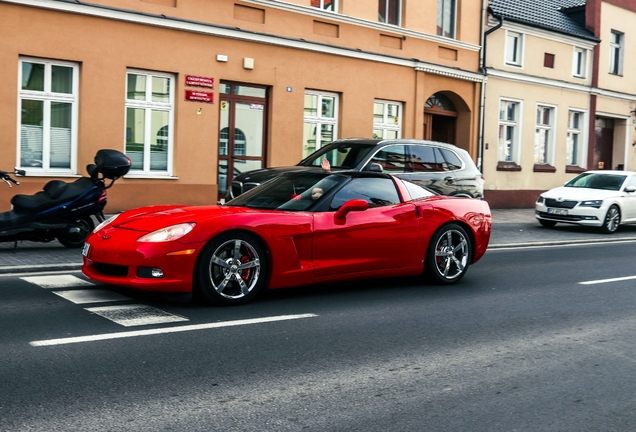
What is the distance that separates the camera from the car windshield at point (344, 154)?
568 inches

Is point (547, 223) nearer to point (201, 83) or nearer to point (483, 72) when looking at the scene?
point (483, 72)

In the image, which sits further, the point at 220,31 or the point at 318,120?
the point at 318,120

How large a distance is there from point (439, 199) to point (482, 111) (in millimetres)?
16263

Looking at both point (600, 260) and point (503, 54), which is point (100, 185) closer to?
point (600, 260)

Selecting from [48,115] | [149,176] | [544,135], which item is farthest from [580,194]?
[48,115]

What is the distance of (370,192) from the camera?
8805mm

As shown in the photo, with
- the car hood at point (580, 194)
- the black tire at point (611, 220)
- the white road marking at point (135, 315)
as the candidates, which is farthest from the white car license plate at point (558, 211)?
the white road marking at point (135, 315)

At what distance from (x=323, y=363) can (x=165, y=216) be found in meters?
2.65

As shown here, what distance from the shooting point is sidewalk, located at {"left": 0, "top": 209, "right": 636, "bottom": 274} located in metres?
9.79

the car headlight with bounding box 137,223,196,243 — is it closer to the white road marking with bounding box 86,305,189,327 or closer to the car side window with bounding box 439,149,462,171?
the white road marking with bounding box 86,305,189,327

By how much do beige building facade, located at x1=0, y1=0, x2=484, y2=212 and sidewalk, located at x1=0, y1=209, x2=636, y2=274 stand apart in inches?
143

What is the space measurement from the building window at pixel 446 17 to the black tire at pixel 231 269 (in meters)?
17.4

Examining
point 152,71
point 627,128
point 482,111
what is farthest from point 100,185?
point 627,128

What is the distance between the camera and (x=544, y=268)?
1165cm
